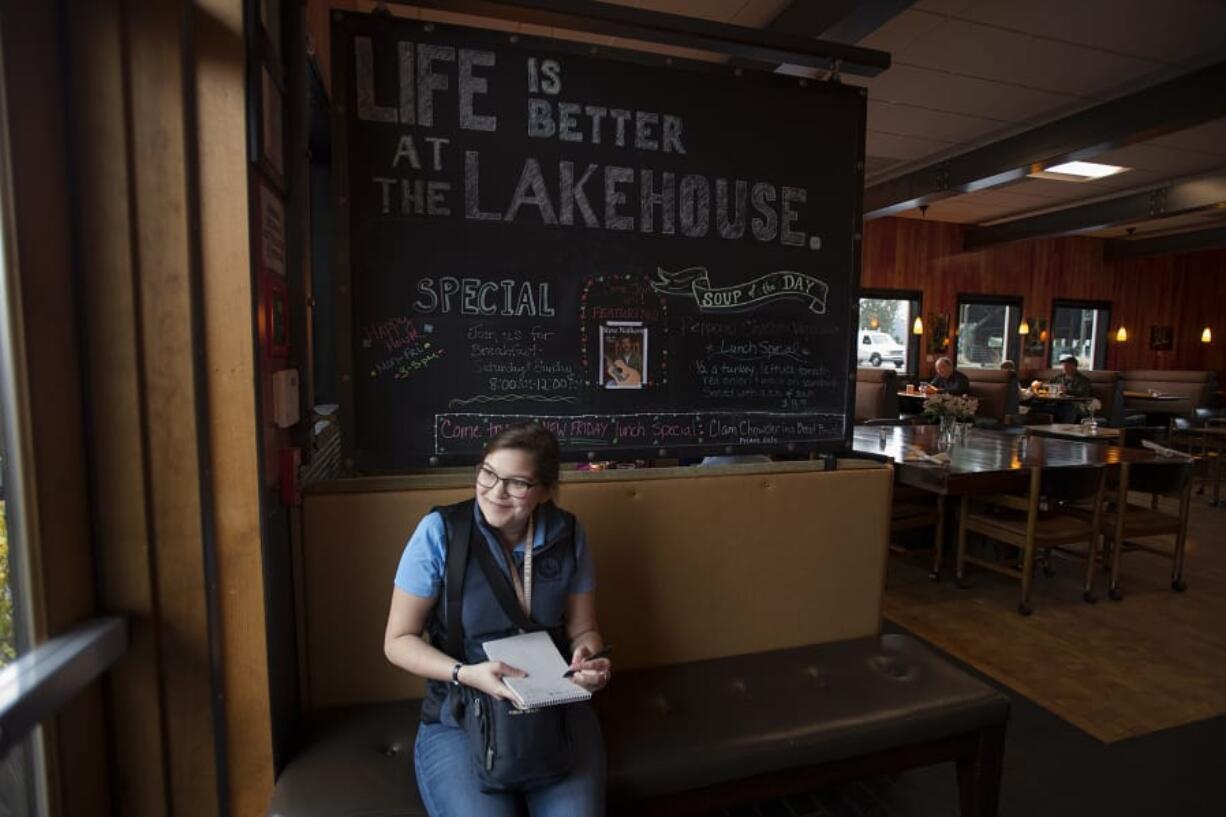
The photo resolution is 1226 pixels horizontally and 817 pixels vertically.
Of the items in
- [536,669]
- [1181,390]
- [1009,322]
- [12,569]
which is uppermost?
[1009,322]

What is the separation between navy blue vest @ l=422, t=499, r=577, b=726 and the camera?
55.8 inches

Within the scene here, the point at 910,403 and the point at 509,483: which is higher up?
the point at 509,483

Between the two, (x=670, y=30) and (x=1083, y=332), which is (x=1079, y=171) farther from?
(x=670, y=30)

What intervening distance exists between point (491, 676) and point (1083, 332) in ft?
44.2

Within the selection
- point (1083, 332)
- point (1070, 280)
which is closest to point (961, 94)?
point (1070, 280)

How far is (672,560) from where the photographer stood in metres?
1.97

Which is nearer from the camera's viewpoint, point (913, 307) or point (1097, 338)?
point (913, 307)

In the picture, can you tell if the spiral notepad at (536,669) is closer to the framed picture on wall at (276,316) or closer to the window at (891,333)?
the framed picture on wall at (276,316)

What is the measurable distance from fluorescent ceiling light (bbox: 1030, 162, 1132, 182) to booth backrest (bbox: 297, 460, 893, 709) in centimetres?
640

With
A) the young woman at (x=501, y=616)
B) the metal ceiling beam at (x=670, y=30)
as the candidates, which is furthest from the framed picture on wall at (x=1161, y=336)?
the young woman at (x=501, y=616)

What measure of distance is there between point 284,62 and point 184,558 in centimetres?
119

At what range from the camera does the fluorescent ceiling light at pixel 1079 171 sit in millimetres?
6871

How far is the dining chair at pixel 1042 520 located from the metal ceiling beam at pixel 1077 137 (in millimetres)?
2898

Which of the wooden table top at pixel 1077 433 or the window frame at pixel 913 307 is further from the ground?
the window frame at pixel 913 307
